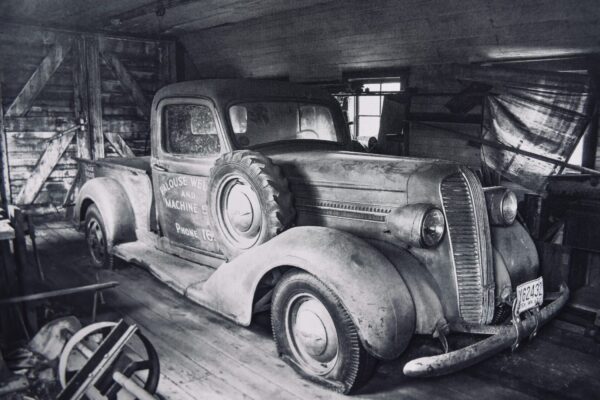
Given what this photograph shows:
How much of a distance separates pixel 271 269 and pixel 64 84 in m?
6.44

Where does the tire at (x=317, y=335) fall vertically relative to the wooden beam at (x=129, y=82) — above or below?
below

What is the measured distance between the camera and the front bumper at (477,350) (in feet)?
7.85

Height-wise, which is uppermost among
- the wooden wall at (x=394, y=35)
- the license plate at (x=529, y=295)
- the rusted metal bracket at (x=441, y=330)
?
the wooden wall at (x=394, y=35)

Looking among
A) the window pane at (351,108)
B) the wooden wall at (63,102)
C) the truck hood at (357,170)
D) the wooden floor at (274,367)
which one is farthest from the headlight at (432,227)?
the wooden wall at (63,102)

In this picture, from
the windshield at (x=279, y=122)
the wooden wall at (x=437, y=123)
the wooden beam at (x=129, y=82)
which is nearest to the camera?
the windshield at (x=279, y=122)

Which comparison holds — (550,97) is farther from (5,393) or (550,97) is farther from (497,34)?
(5,393)

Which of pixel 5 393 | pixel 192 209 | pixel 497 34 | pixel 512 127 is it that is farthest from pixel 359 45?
pixel 5 393

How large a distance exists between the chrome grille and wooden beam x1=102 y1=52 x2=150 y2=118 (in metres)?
7.07

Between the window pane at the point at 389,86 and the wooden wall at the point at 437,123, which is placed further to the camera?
the window pane at the point at 389,86

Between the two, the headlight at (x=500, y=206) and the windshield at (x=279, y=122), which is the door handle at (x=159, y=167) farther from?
the headlight at (x=500, y=206)

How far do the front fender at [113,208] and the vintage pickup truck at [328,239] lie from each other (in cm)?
53

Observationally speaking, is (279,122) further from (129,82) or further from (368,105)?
(129,82)

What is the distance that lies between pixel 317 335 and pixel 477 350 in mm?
848

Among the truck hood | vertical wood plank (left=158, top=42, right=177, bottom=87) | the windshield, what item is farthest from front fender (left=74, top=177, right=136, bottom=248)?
vertical wood plank (left=158, top=42, right=177, bottom=87)
